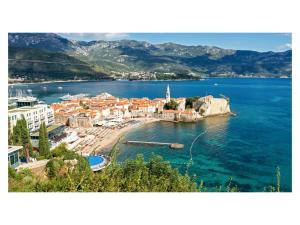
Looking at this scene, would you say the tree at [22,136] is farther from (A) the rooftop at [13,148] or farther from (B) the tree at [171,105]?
(B) the tree at [171,105]

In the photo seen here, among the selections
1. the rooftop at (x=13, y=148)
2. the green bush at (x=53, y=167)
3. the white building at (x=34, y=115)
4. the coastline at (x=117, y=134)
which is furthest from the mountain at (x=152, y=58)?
the green bush at (x=53, y=167)

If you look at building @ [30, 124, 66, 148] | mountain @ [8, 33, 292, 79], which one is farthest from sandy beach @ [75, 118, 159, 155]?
mountain @ [8, 33, 292, 79]

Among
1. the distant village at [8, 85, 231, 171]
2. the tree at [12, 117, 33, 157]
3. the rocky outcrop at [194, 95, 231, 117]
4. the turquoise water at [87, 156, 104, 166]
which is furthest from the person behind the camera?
the rocky outcrop at [194, 95, 231, 117]

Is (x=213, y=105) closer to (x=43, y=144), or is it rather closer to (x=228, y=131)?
(x=228, y=131)

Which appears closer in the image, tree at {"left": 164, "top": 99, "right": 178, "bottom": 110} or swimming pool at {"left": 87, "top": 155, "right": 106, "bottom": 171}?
swimming pool at {"left": 87, "top": 155, "right": 106, "bottom": 171}

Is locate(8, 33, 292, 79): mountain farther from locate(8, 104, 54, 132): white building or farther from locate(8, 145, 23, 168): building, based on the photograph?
locate(8, 145, 23, 168): building

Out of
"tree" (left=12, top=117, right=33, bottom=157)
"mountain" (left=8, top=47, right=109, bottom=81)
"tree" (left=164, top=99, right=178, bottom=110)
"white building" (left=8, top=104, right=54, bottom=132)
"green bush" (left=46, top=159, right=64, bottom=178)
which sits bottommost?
"green bush" (left=46, top=159, right=64, bottom=178)

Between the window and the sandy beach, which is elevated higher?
the sandy beach

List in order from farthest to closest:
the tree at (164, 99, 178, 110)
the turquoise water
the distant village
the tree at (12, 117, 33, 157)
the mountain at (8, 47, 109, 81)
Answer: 1. the tree at (164, 99, 178, 110)
2. the mountain at (8, 47, 109, 81)
3. the distant village
4. the turquoise water
5. the tree at (12, 117, 33, 157)
